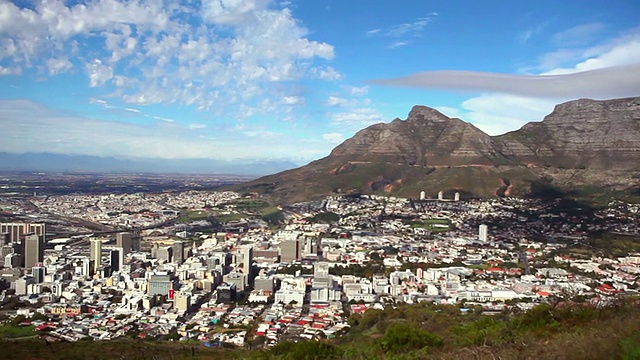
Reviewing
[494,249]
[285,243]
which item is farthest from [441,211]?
[285,243]

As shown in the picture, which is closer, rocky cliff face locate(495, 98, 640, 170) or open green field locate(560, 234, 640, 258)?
open green field locate(560, 234, 640, 258)

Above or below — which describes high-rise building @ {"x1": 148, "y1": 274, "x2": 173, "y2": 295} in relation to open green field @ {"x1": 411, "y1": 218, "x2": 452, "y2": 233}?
below

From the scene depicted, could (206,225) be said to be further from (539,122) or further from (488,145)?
(539,122)

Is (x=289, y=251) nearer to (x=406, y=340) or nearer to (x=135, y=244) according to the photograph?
(x=135, y=244)

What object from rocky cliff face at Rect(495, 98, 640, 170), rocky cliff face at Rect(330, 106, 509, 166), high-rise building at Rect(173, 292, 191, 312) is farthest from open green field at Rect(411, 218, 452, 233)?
high-rise building at Rect(173, 292, 191, 312)

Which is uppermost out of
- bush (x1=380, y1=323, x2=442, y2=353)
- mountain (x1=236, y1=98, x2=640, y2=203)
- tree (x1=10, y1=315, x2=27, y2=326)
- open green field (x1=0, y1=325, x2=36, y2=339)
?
mountain (x1=236, y1=98, x2=640, y2=203)

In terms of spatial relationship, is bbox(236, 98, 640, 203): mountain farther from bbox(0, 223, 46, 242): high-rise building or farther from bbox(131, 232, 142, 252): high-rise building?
bbox(0, 223, 46, 242): high-rise building

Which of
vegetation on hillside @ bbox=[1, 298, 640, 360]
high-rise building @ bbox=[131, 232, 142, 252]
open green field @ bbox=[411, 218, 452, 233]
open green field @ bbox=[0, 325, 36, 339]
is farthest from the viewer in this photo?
open green field @ bbox=[411, 218, 452, 233]
